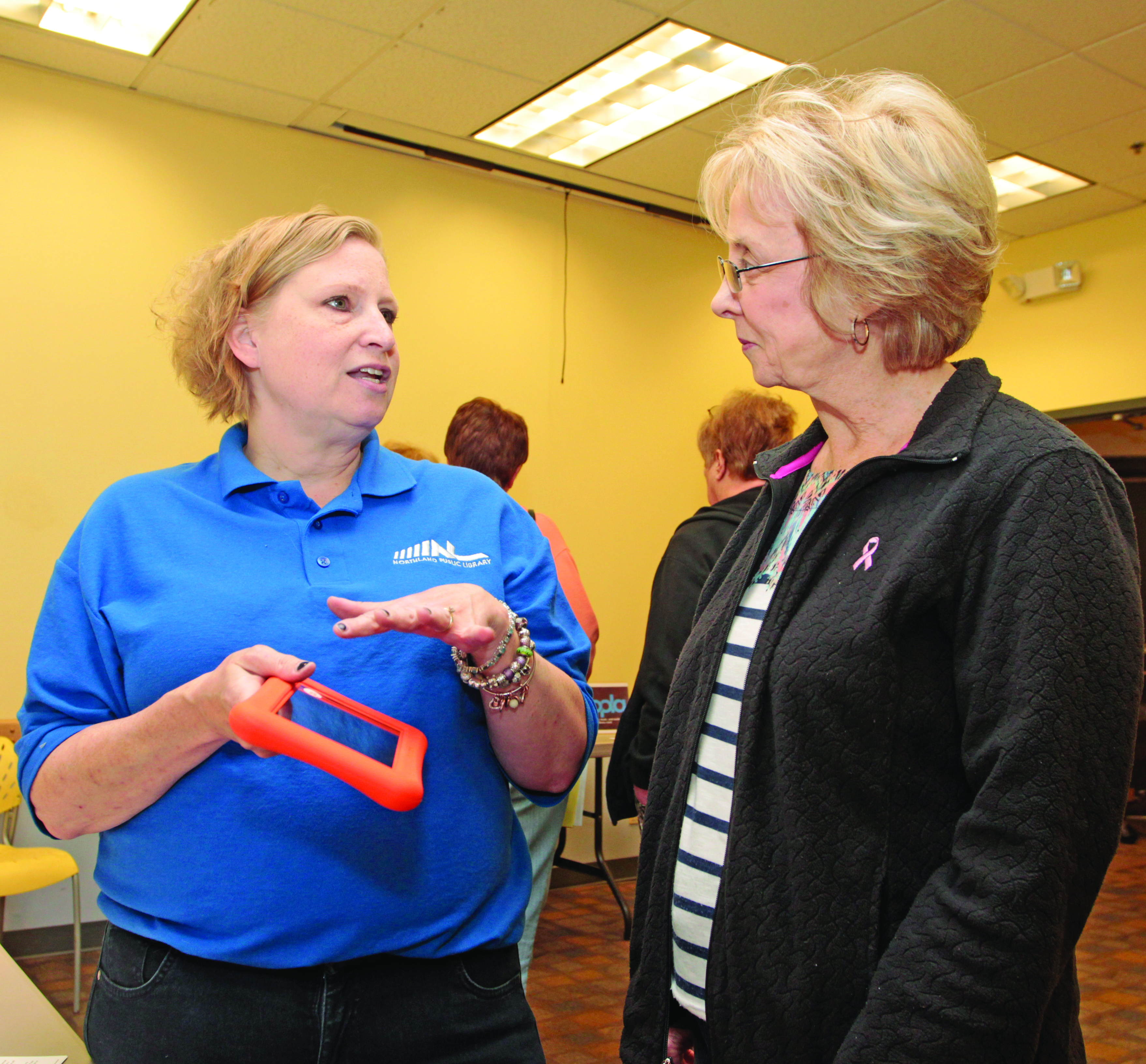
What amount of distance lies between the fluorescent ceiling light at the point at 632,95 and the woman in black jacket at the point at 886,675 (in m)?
3.09

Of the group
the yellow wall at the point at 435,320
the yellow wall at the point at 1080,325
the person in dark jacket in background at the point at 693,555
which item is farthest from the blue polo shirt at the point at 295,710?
the yellow wall at the point at 1080,325

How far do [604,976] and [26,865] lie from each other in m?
1.92

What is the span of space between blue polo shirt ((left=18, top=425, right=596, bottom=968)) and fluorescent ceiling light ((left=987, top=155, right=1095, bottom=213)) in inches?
194

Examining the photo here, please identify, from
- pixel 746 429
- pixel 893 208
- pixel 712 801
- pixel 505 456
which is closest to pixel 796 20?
pixel 746 429

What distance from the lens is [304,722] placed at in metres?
0.95

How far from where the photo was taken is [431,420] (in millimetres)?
4906

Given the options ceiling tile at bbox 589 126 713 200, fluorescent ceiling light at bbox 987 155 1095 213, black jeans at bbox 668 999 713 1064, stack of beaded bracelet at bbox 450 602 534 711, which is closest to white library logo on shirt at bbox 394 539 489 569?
stack of beaded bracelet at bbox 450 602 534 711

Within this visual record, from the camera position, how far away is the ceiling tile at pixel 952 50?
372 centimetres

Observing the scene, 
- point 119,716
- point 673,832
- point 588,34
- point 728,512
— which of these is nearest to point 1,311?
point 588,34

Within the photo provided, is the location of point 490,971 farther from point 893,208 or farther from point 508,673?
point 893,208

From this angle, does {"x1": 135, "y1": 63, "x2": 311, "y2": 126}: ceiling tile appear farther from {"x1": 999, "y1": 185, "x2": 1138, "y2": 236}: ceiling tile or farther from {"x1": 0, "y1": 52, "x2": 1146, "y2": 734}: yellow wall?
{"x1": 999, "y1": 185, "x2": 1138, "y2": 236}: ceiling tile

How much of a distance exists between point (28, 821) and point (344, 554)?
11.0 ft

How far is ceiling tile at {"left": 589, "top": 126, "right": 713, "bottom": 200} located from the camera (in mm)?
4746

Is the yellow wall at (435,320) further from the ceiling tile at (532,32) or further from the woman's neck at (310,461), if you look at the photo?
the woman's neck at (310,461)
